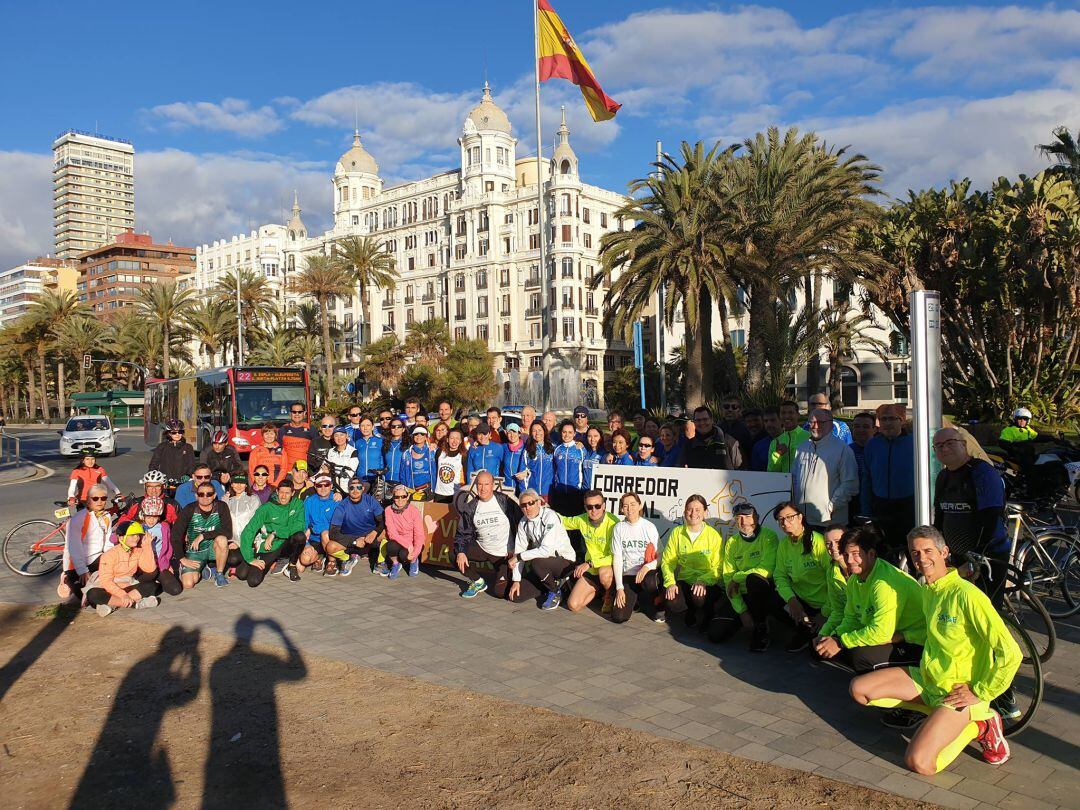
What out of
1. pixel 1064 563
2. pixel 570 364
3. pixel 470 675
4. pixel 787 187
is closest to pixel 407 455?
pixel 470 675

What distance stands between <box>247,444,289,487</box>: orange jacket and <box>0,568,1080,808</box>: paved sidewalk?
2777mm

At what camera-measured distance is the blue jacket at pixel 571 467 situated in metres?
10.1

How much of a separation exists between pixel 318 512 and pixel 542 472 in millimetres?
3065

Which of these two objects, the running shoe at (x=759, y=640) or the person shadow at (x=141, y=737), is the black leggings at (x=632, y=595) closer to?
the running shoe at (x=759, y=640)

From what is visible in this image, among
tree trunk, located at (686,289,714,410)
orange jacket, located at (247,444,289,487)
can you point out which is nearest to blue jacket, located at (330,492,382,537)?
orange jacket, located at (247,444,289,487)

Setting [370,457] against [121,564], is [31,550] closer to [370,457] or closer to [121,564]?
[121,564]

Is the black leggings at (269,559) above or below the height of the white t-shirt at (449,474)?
below

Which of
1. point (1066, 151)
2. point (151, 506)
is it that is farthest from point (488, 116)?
point (151, 506)

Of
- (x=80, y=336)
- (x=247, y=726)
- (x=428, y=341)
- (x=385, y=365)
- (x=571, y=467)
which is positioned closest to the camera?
(x=247, y=726)

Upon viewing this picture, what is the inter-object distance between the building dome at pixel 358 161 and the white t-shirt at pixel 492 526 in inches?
3646

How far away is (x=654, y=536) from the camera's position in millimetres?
8477

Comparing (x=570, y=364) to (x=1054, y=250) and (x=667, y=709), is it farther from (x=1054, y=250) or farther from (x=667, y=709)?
(x=667, y=709)

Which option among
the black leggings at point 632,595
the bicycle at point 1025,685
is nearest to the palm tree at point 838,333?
the black leggings at point 632,595

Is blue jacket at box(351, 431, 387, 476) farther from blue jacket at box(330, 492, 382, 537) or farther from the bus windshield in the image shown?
the bus windshield
